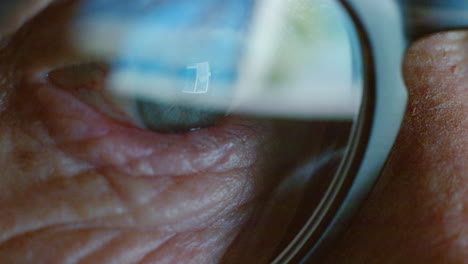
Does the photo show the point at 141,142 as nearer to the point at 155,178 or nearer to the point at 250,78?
A: the point at 155,178

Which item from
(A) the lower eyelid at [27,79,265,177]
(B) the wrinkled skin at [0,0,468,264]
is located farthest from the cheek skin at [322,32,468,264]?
(A) the lower eyelid at [27,79,265,177]

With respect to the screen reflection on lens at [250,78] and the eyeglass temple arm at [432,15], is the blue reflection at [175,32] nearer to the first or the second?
→ the screen reflection on lens at [250,78]

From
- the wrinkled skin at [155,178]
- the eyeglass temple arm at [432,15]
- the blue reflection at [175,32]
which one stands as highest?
the eyeglass temple arm at [432,15]

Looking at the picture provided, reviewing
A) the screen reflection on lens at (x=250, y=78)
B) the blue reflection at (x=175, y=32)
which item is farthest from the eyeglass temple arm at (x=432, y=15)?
the blue reflection at (x=175, y=32)

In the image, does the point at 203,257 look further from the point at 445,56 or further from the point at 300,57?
the point at 445,56

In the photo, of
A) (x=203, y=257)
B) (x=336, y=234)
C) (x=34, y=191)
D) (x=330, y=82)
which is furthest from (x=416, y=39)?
(x=34, y=191)

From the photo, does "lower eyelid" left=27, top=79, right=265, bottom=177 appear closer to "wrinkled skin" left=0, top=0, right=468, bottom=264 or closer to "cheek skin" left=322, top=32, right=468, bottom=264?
"wrinkled skin" left=0, top=0, right=468, bottom=264
